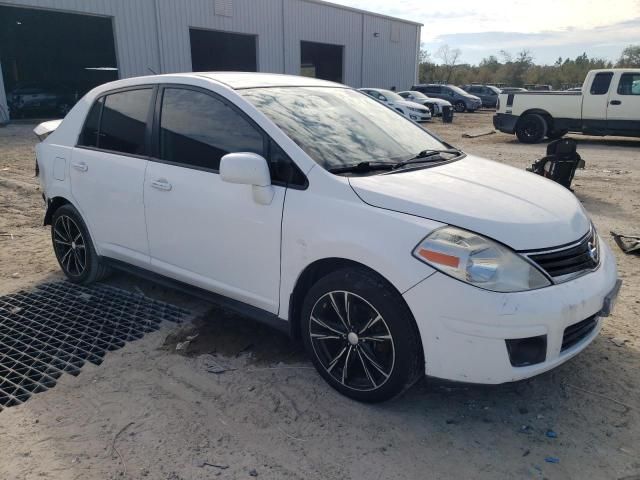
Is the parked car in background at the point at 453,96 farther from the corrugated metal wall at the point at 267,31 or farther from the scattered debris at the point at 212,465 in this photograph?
the scattered debris at the point at 212,465

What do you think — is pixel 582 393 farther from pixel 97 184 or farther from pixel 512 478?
pixel 97 184

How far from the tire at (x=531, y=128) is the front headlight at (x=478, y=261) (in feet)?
47.2

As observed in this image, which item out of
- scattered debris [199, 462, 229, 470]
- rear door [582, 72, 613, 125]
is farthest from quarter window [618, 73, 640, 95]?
scattered debris [199, 462, 229, 470]

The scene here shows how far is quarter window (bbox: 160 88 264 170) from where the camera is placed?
3.26m

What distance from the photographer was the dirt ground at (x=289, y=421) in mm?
2475

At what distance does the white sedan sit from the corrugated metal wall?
57.6 ft

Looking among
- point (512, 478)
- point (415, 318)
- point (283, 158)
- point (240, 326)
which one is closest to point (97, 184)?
point (240, 326)

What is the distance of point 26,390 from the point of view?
3.09 meters

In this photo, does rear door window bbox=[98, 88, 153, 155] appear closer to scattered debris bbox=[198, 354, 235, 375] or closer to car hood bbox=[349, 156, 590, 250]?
scattered debris bbox=[198, 354, 235, 375]

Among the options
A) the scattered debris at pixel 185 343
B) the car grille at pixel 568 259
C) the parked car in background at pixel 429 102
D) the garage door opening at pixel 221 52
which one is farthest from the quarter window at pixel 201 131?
the garage door opening at pixel 221 52

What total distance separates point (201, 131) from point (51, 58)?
33274 mm

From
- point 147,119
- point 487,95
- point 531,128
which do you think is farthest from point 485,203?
point 487,95

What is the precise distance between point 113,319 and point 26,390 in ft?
3.18

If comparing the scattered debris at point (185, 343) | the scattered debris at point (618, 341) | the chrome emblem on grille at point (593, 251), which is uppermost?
the chrome emblem on grille at point (593, 251)
